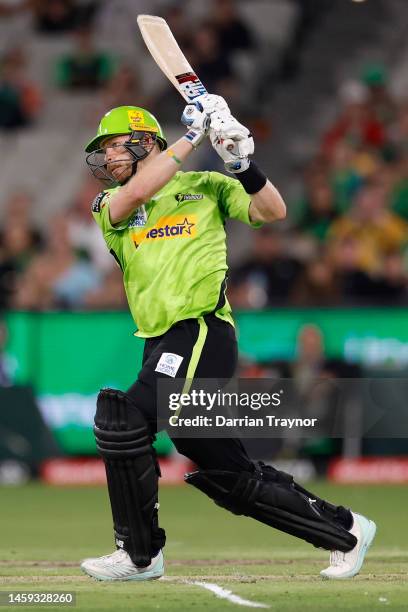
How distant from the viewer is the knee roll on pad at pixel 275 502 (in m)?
7.10

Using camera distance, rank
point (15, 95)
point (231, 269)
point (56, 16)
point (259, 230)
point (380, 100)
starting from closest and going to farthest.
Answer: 1. point (259, 230)
2. point (231, 269)
3. point (380, 100)
4. point (15, 95)
5. point (56, 16)

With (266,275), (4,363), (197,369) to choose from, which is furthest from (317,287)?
(197,369)

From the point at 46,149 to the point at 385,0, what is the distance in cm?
561

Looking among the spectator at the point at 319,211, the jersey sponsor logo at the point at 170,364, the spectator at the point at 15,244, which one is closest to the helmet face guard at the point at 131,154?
the jersey sponsor logo at the point at 170,364

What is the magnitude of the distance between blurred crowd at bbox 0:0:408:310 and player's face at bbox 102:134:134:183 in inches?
268

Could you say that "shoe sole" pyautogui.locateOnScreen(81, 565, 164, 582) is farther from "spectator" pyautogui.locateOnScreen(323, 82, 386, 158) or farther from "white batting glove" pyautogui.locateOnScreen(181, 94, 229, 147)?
"spectator" pyautogui.locateOnScreen(323, 82, 386, 158)

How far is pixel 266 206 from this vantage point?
7.12 metres

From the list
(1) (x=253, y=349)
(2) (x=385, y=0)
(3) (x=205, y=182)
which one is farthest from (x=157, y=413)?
(2) (x=385, y=0)

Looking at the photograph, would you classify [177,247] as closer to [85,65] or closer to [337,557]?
[337,557]

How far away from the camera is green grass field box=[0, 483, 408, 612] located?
6.54 meters

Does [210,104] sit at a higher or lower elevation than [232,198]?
higher

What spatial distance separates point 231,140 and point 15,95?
12.1 metres

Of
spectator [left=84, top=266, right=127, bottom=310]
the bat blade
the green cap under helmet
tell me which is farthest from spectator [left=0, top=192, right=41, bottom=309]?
the green cap under helmet

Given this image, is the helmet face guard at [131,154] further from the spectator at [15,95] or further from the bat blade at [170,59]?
the spectator at [15,95]
